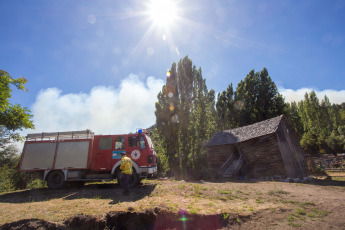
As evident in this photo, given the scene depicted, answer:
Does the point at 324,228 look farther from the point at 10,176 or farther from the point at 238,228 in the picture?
the point at 10,176

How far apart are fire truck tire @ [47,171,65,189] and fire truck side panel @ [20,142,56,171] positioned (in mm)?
530

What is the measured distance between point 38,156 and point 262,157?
18.7m

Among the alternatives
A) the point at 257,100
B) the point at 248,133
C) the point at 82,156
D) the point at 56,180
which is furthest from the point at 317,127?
the point at 56,180

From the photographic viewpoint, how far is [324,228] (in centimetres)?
473

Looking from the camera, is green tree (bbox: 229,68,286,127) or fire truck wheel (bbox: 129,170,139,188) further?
green tree (bbox: 229,68,286,127)

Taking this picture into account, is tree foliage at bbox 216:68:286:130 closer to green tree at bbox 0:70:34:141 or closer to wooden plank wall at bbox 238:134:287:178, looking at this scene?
wooden plank wall at bbox 238:134:287:178

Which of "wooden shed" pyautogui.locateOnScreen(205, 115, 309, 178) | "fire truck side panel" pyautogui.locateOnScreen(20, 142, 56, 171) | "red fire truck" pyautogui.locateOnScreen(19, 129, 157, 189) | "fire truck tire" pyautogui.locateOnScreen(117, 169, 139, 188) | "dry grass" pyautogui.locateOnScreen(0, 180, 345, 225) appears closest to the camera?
"dry grass" pyautogui.locateOnScreen(0, 180, 345, 225)

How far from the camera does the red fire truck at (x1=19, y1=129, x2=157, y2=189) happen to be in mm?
9047

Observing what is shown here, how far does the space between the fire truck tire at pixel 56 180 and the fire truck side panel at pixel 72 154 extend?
1.58 feet

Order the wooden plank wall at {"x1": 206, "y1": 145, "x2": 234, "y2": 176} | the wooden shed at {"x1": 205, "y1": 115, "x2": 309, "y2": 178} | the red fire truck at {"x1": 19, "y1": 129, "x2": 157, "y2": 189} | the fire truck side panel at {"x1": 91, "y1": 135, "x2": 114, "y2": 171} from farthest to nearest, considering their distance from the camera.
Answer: the wooden plank wall at {"x1": 206, "y1": 145, "x2": 234, "y2": 176} → the wooden shed at {"x1": 205, "y1": 115, "x2": 309, "y2": 178} → the fire truck side panel at {"x1": 91, "y1": 135, "x2": 114, "y2": 171} → the red fire truck at {"x1": 19, "y1": 129, "x2": 157, "y2": 189}

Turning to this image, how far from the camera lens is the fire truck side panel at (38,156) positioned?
30.5 ft

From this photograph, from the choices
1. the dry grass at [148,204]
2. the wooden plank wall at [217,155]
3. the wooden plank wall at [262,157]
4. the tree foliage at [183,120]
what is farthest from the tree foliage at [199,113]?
the dry grass at [148,204]

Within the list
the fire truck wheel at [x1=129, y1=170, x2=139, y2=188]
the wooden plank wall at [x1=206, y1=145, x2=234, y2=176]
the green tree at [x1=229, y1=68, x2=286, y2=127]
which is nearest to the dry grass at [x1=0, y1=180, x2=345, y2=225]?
the fire truck wheel at [x1=129, y1=170, x2=139, y2=188]

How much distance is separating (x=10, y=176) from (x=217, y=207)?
28.2m
